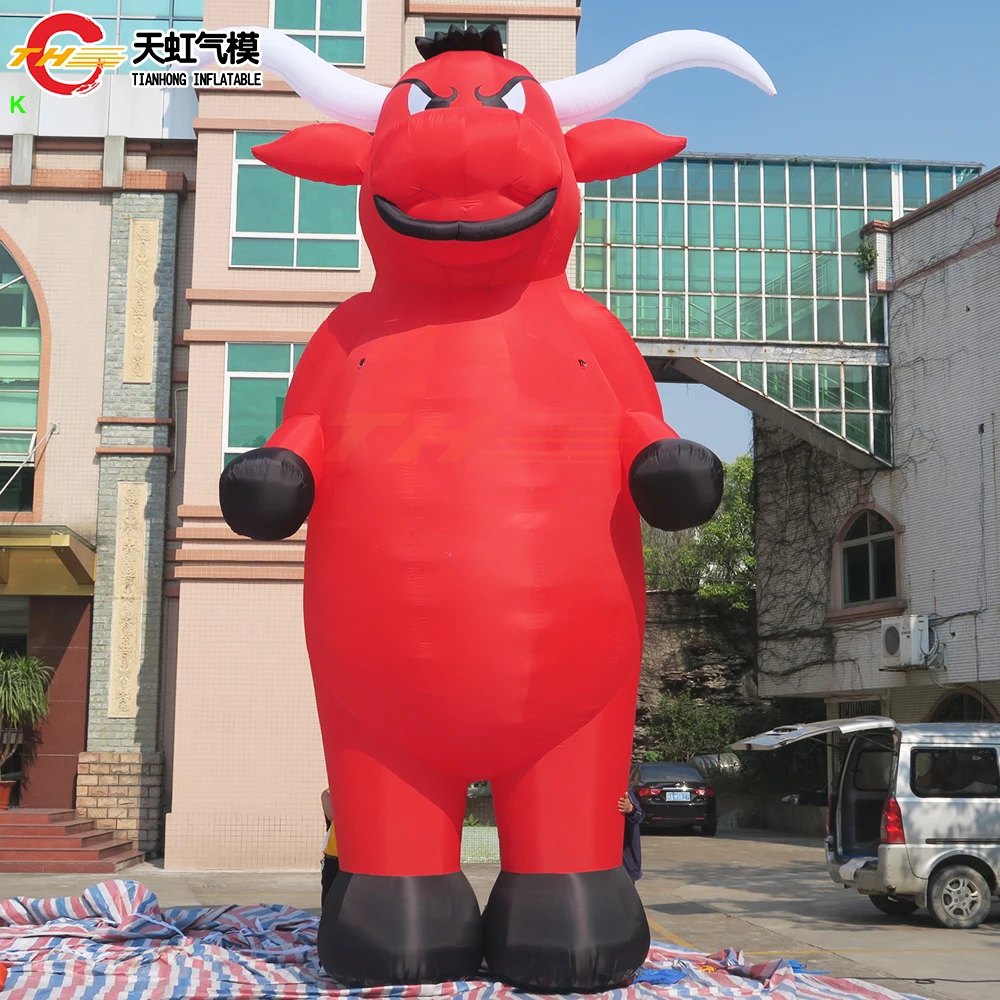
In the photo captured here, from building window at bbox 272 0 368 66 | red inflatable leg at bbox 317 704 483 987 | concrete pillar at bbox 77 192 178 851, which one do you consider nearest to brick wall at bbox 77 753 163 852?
concrete pillar at bbox 77 192 178 851

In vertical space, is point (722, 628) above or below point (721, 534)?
below

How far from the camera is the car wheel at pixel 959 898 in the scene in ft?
32.3

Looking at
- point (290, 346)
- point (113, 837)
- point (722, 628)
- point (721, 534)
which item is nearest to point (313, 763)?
point (113, 837)

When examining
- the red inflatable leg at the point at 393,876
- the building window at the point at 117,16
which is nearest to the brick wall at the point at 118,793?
the building window at the point at 117,16

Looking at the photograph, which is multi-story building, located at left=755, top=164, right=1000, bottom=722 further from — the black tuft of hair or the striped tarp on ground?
the striped tarp on ground

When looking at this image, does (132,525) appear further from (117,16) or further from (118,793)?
(117,16)

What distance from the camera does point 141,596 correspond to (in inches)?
605

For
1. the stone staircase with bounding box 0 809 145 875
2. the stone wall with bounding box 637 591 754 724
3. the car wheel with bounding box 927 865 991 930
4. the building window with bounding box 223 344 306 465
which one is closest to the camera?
the car wheel with bounding box 927 865 991 930

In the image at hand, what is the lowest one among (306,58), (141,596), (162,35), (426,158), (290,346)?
(141,596)

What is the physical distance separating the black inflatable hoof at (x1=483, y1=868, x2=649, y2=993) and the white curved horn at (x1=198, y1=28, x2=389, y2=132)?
3.65 m

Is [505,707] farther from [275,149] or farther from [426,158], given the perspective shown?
[275,149]

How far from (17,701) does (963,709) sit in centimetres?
1281

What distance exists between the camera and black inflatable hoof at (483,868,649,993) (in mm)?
5066

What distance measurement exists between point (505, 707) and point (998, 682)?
1397 cm
